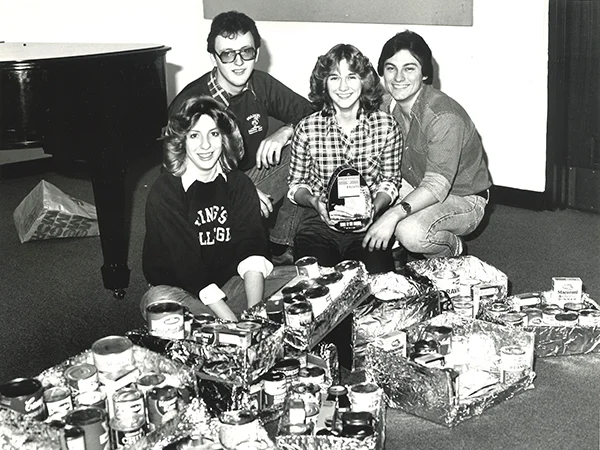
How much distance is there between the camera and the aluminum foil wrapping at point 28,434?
1743 millimetres

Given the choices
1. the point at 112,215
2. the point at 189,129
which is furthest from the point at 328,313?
the point at 112,215

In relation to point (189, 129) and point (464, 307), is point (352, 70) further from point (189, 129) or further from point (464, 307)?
point (464, 307)

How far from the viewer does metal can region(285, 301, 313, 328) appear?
2178mm

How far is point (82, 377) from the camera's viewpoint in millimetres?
1942

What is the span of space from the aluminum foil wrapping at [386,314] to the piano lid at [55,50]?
1.26 metres

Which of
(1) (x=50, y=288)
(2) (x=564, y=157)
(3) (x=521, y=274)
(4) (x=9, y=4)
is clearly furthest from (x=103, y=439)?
(4) (x=9, y=4)

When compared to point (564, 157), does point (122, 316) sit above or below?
below

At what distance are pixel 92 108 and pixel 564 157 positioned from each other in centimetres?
221

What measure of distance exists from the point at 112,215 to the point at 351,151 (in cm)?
88

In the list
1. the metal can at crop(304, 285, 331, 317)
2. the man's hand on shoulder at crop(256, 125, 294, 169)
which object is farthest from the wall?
the metal can at crop(304, 285, 331, 317)

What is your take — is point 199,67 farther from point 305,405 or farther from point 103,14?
point 305,405

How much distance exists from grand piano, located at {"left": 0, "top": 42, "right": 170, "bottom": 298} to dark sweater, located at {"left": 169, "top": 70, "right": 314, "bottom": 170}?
0.16 m

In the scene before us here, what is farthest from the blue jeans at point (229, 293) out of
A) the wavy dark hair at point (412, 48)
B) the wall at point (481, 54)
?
the wall at point (481, 54)

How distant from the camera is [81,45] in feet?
11.5
